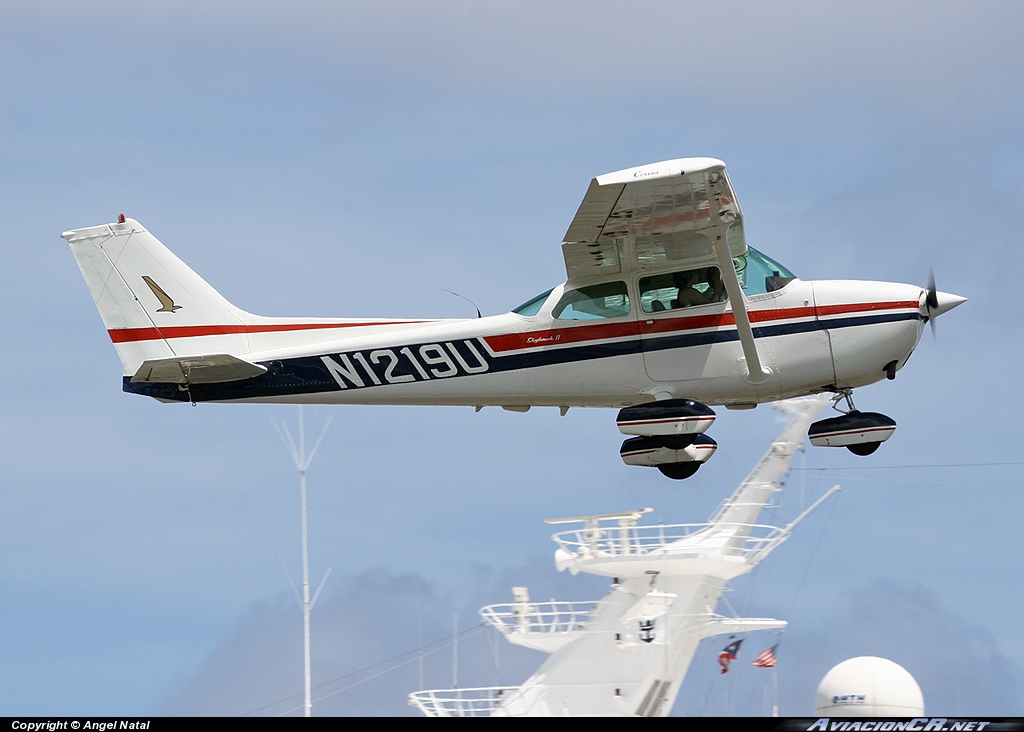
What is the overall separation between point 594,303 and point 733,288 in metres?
1.51

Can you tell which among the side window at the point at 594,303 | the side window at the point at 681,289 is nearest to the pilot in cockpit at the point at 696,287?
the side window at the point at 681,289

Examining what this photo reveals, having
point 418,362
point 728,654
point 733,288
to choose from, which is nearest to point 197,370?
point 418,362

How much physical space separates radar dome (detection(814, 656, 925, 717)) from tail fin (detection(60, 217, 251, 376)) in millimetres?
8390

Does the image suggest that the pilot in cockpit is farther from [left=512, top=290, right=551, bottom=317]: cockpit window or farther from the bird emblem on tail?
the bird emblem on tail

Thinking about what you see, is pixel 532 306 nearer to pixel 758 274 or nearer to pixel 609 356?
pixel 609 356

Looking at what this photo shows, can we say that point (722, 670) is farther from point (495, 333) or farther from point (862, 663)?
point (495, 333)

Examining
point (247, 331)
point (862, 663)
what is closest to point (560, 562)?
point (862, 663)

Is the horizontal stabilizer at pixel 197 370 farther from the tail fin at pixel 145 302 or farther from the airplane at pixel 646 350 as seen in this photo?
the tail fin at pixel 145 302

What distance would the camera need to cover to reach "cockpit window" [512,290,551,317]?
1642 centimetres

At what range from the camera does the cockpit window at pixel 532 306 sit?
1642 cm

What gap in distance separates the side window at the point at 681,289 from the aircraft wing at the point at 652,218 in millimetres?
142

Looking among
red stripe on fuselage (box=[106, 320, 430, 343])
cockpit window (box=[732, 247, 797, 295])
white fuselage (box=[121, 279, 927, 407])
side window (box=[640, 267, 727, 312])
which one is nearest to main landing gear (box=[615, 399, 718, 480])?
white fuselage (box=[121, 279, 927, 407])

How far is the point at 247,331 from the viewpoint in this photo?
17484mm
